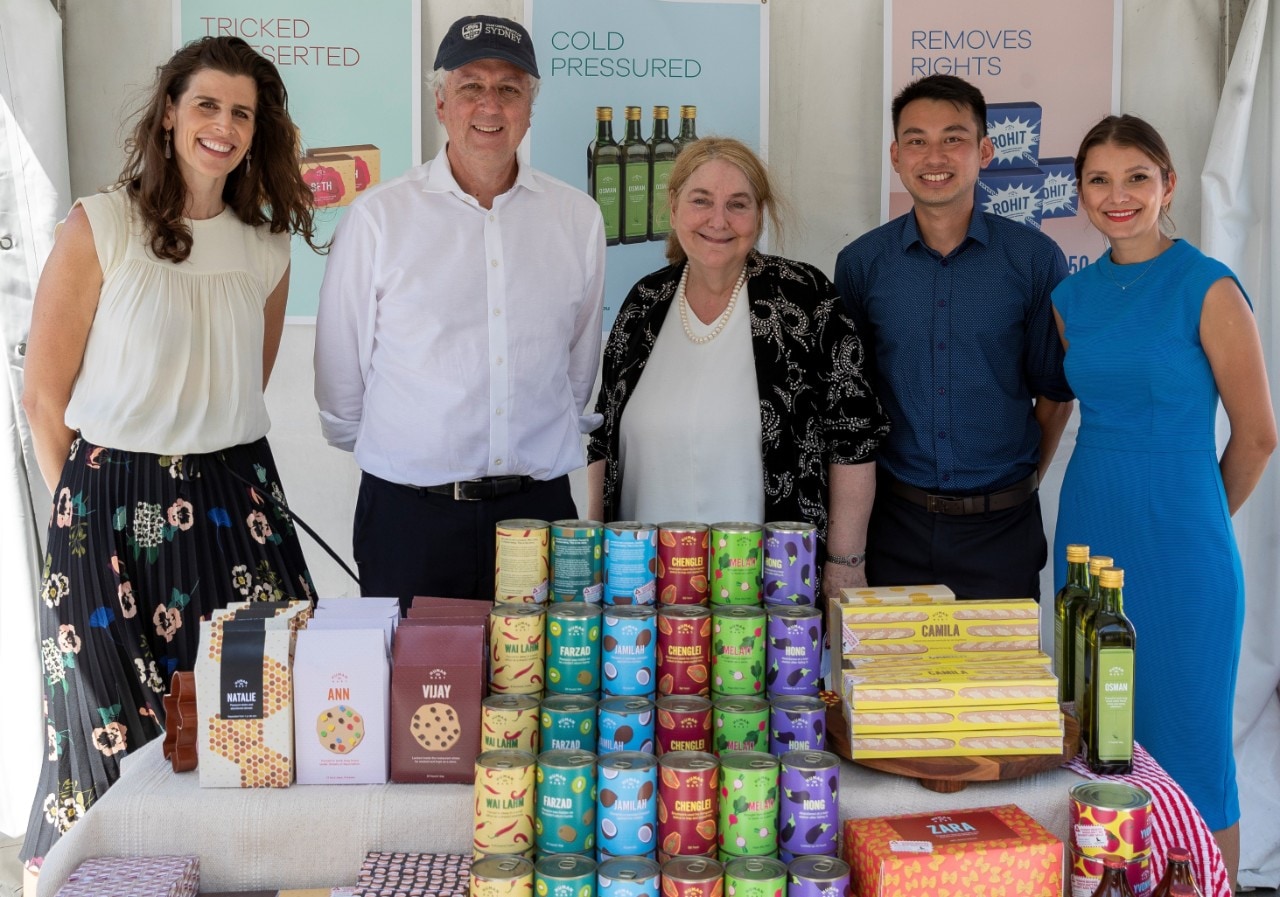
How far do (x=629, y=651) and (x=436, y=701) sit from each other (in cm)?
27

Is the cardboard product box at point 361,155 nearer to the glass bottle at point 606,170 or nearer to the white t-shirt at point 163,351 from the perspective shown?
the glass bottle at point 606,170

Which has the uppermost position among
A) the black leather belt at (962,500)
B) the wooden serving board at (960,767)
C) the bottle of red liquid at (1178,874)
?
the black leather belt at (962,500)

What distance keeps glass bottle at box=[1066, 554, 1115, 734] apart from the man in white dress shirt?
1.28 metres

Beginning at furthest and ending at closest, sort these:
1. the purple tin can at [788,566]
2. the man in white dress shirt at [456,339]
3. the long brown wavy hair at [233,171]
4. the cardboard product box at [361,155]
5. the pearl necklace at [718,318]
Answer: the cardboard product box at [361,155], the pearl necklace at [718,318], the man in white dress shirt at [456,339], the long brown wavy hair at [233,171], the purple tin can at [788,566]

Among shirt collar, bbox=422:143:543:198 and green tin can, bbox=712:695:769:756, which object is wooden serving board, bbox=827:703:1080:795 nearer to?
green tin can, bbox=712:695:769:756

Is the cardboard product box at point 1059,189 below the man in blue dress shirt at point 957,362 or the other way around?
the other way around

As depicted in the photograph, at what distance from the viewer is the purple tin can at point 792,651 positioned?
165 cm

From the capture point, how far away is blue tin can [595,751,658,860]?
1423 mm

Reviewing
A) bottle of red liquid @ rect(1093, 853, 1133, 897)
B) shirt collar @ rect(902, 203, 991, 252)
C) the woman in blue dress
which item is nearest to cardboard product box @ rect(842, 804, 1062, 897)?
bottle of red liquid @ rect(1093, 853, 1133, 897)

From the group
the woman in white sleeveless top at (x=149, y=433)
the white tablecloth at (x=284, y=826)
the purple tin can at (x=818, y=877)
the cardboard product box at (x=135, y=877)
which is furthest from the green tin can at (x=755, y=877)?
the woman in white sleeveless top at (x=149, y=433)

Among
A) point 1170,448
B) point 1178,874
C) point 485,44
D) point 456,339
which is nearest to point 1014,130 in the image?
point 1170,448

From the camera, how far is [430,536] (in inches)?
104

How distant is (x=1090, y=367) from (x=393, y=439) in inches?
62.4

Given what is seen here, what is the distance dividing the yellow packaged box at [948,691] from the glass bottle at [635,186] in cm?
200
